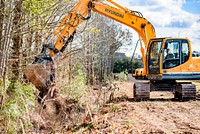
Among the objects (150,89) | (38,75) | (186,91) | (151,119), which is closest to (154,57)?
(150,89)

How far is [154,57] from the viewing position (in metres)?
11.5

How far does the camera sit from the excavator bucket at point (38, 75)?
835cm

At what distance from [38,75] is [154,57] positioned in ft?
15.6

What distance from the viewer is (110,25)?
127 feet

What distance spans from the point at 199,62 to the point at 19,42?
6.69 meters

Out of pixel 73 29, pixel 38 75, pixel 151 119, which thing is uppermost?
pixel 73 29

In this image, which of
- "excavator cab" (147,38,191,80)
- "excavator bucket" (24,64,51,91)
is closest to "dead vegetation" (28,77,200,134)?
"excavator bucket" (24,64,51,91)

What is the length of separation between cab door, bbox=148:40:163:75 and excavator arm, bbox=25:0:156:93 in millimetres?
398

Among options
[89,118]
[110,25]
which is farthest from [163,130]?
[110,25]

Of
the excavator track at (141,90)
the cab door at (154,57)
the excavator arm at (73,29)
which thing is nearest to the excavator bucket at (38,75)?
the excavator arm at (73,29)

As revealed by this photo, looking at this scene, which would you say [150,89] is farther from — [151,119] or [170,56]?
[151,119]

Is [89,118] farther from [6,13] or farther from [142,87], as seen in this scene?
[142,87]

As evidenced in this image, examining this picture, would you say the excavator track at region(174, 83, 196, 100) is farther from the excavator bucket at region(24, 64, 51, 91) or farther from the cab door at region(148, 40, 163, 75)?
the excavator bucket at region(24, 64, 51, 91)

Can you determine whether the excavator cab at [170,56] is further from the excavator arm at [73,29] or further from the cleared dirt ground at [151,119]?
the cleared dirt ground at [151,119]
